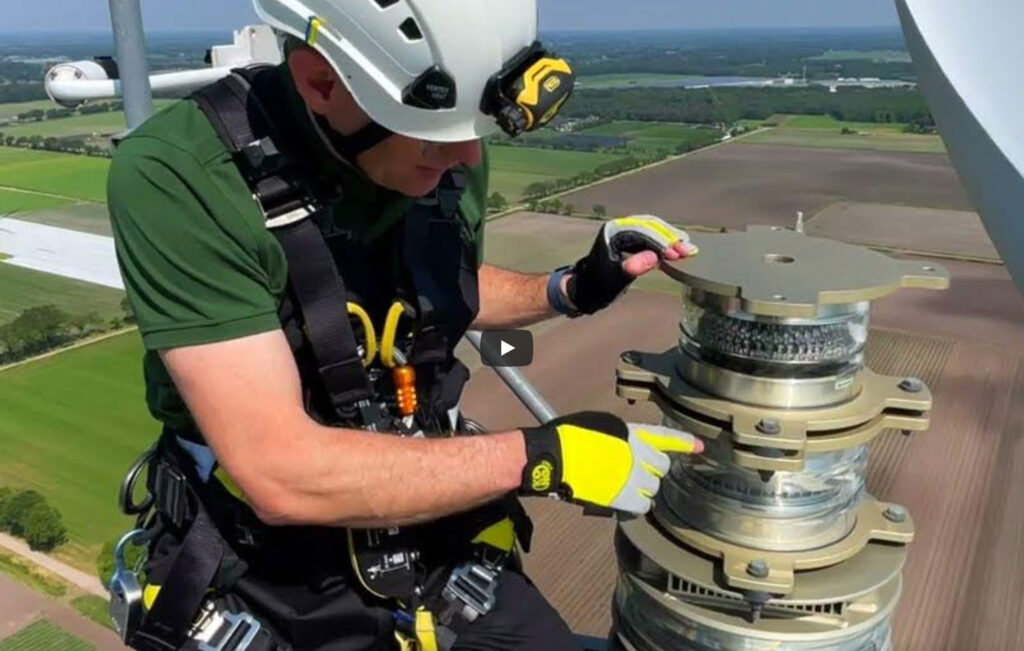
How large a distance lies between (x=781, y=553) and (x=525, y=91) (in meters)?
1.40

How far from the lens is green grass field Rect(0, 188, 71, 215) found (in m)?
42.8

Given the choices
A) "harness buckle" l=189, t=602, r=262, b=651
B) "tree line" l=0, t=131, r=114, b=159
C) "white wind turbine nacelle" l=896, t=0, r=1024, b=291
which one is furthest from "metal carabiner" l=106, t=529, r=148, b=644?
"tree line" l=0, t=131, r=114, b=159

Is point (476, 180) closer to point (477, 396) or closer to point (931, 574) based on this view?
point (931, 574)

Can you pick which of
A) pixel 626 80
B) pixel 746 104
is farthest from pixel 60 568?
pixel 626 80

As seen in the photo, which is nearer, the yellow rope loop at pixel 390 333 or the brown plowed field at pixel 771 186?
the yellow rope loop at pixel 390 333

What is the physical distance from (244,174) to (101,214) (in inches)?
1722

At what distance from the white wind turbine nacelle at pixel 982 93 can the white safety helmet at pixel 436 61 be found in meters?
0.87

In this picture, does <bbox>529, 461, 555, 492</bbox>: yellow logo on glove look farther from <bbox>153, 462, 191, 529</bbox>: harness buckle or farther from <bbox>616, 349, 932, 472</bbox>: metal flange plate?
<bbox>153, 462, 191, 529</bbox>: harness buckle

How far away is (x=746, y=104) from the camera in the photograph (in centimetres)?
8106

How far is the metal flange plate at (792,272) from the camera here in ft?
7.18

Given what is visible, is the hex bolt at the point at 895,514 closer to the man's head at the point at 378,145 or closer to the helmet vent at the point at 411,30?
the man's head at the point at 378,145

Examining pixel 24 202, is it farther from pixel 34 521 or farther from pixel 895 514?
pixel 895 514

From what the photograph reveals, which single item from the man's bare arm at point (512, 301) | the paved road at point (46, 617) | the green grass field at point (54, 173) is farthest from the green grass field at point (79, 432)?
the man's bare arm at point (512, 301)

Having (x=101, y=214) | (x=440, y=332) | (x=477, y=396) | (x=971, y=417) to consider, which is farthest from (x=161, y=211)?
(x=101, y=214)
